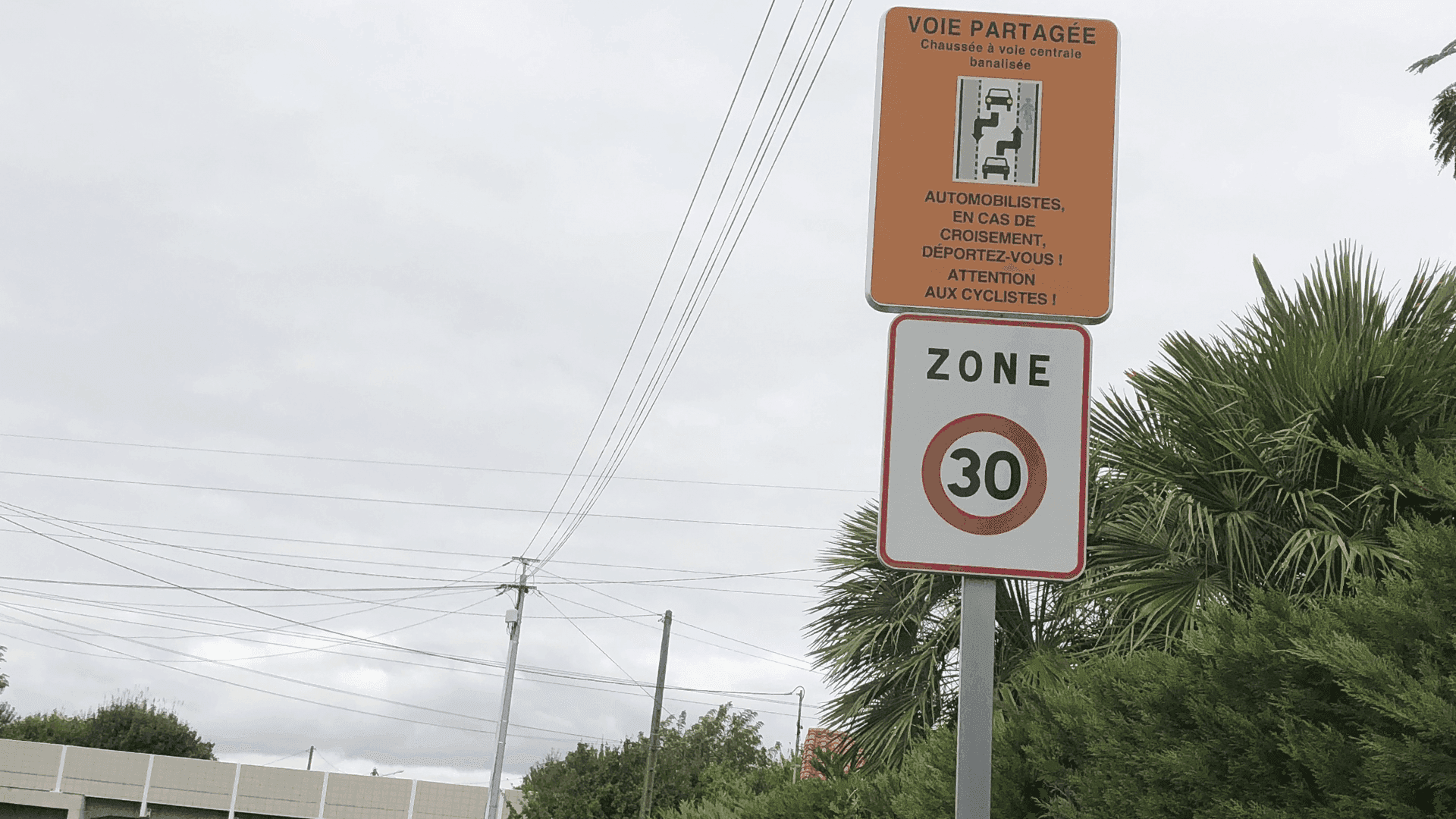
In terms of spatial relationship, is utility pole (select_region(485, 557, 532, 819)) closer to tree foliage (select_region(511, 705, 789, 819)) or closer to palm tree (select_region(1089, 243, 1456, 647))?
tree foliage (select_region(511, 705, 789, 819))

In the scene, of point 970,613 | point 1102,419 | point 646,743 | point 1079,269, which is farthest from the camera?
point 646,743

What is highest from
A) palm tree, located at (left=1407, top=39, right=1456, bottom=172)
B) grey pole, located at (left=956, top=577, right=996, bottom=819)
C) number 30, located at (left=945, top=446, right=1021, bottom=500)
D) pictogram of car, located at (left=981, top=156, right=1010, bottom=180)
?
palm tree, located at (left=1407, top=39, right=1456, bottom=172)

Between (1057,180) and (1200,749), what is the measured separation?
231cm

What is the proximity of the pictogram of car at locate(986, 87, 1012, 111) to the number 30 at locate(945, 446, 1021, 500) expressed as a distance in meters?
0.74

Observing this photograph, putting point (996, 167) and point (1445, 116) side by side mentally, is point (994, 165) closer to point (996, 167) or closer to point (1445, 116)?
point (996, 167)

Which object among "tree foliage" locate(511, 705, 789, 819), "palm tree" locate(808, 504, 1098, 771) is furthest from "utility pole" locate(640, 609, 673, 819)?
"palm tree" locate(808, 504, 1098, 771)

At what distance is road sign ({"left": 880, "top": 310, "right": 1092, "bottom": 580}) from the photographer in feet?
8.01

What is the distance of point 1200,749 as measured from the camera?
4121 millimetres

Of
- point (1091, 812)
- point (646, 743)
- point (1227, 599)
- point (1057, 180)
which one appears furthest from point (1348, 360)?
point (646, 743)

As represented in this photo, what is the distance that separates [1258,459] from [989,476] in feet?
15.4

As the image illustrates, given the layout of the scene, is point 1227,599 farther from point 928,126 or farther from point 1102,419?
point 928,126

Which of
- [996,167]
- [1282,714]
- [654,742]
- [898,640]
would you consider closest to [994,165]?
[996,167]

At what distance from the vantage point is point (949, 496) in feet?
8.13

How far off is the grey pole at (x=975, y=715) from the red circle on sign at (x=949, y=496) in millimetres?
151
